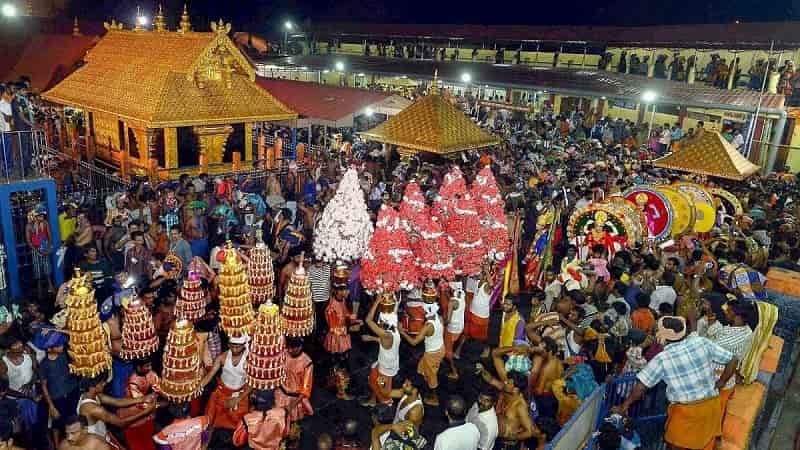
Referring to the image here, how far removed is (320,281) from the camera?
328 inches

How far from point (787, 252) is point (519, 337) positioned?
18.0 ft

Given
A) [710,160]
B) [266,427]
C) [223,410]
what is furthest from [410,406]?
[710,160]

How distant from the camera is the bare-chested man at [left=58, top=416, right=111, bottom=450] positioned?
4621mm

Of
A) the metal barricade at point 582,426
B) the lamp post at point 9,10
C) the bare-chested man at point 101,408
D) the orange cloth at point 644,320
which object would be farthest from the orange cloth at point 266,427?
the lamp post at point 9,10

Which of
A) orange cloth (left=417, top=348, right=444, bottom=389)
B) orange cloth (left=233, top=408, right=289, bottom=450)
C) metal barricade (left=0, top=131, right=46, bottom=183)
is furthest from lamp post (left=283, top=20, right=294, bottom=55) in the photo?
orange cloth (left=233, top=408, right=289, bottom=450)

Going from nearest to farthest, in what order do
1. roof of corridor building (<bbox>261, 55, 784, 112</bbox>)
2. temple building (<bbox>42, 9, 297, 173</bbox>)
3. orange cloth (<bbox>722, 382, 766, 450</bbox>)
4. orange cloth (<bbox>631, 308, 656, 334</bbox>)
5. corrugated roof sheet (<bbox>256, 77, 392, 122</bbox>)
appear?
orange cloth (<bbox>722, 382, 766, 450</bbox>), orange cloth (<bbox>631, 308, 656, 334</bbox>), temple building (<bbox>42, 9, 297, 173</bbox>), corrugated roof sheet (<bbox>256, 77, 392, 122</bbox>), roof of corridor building (<bbox>261, 55, 784, 112</bbox>)

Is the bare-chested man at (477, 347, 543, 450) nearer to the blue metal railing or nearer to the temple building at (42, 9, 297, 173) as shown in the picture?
the blue metal railing

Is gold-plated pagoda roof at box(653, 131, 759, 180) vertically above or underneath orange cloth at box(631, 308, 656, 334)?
above

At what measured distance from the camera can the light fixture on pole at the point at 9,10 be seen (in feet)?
89.8

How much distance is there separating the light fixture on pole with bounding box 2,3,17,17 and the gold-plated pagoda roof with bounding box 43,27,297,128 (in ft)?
44.0

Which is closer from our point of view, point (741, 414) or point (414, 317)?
point (741, 414)

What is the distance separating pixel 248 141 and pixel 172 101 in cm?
250

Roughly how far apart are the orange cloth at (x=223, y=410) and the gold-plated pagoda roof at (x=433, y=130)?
8215 millimetres

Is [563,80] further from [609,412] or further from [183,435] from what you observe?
[183,435]
